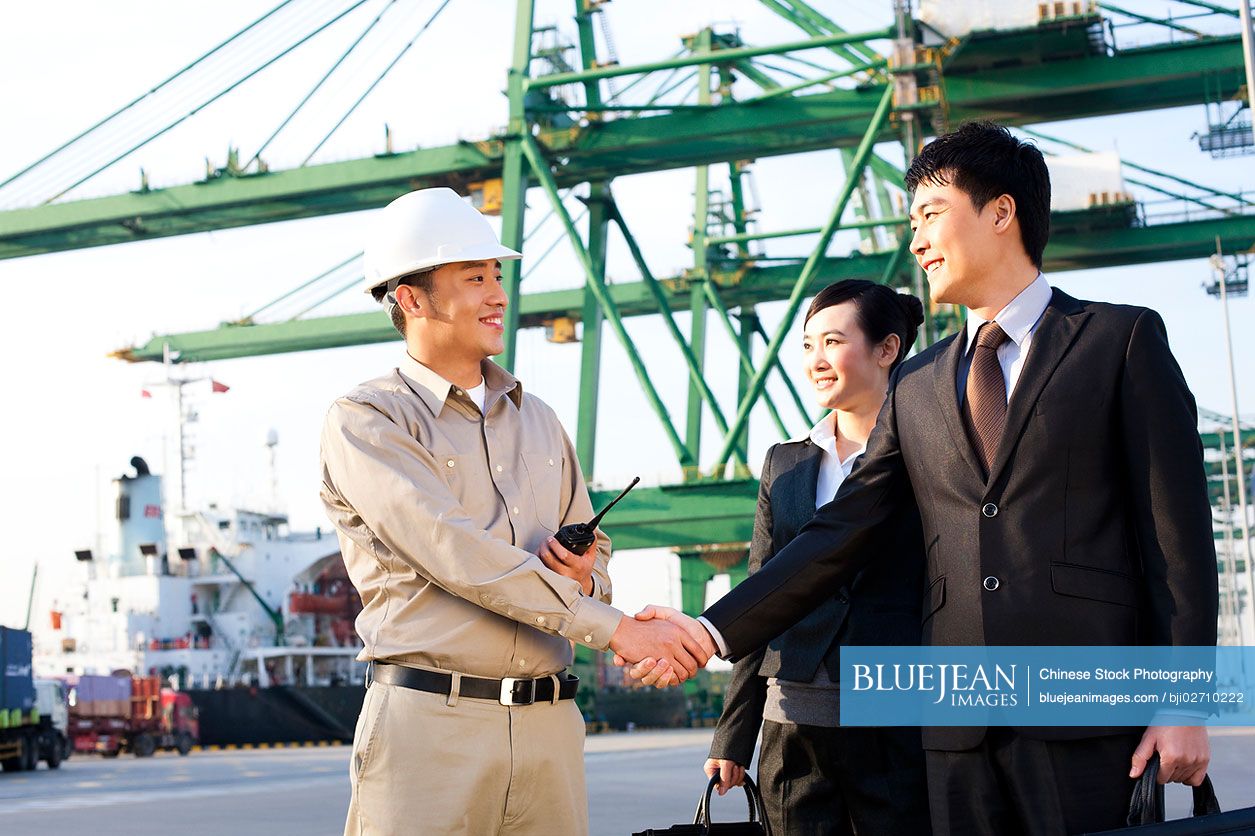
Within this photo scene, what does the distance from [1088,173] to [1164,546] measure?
24.8m

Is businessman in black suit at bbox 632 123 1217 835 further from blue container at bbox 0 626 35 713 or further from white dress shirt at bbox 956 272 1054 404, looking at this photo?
blue container at bbox 0 626 35 713

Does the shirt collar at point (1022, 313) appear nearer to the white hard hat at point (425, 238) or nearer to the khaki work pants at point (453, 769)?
the white hard hat at point (425, 238)

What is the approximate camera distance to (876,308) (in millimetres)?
3717

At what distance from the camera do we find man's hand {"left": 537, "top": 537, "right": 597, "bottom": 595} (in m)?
2.96

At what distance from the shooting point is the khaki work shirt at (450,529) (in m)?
2.79

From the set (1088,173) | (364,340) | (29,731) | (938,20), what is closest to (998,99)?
(938,20)

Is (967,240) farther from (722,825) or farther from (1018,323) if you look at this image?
(722,825)

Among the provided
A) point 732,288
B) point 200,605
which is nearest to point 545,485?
point 200,605

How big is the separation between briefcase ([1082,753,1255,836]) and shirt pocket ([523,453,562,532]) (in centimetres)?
126

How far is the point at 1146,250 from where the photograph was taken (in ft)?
89.7

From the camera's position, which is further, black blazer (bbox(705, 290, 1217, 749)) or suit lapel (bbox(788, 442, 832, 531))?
suit lapel (bbox(788, 442, 832, 531))

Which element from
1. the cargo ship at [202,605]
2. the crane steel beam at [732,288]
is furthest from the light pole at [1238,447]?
the cargo ship at [202,605]

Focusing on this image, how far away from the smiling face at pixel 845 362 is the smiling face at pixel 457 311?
957 mm

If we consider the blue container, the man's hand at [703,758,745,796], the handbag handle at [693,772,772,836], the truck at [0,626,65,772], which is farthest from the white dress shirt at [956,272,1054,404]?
the blue container
